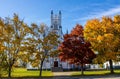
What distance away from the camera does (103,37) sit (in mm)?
44312

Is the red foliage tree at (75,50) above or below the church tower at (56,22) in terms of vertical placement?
below

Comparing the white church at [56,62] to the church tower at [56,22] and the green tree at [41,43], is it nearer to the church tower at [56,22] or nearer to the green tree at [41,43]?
the church tower at [56,22]

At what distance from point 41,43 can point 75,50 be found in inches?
239

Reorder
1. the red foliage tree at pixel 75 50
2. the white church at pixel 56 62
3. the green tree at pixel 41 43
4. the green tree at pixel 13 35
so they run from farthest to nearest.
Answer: the white church at pixel 56 62 < the red foliage tree at pixel 75 50 < the green tree at pixel 41 43 < the green tree at pixel 13 35

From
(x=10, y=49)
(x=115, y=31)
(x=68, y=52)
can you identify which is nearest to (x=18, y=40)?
(x=10, y=49)

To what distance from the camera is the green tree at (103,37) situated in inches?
1745

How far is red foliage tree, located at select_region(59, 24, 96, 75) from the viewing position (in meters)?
45.6

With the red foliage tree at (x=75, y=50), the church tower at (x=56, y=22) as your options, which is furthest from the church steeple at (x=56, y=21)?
the red foliage tree at (x=75, y=50)

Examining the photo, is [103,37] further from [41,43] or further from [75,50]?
[41,43]

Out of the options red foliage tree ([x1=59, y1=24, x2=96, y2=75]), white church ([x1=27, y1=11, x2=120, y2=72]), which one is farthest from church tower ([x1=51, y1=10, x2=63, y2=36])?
red foliage tree ([x1=59, y1=24, x2=96, y2=75])

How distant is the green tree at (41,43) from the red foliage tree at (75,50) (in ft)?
8.24

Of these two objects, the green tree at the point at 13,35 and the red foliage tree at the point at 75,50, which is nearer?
the green tree at the point at 13,35

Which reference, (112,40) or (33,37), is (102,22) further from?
(33,37)

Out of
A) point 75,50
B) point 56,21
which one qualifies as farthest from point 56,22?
point 75,50
